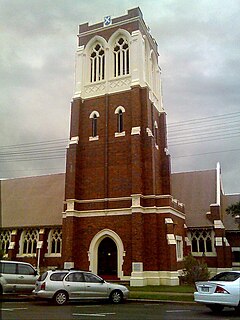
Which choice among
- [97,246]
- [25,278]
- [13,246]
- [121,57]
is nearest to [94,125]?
[121,57]

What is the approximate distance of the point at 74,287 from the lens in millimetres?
17078

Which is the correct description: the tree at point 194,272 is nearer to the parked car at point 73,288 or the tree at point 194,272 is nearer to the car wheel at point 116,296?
the parked car at point 73,288

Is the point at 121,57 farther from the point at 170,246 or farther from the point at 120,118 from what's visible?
the point at 170,246

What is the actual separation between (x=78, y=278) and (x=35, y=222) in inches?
890

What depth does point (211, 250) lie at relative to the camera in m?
36.5

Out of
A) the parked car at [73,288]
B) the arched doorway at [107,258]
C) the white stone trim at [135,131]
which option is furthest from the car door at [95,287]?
the white stone trim at [135,131]

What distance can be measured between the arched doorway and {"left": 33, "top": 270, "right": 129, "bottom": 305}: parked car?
492 inches

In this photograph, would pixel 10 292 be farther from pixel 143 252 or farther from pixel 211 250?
pixel 211 250

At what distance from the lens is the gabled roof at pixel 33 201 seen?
3941 cm

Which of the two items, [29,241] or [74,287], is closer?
[74,287]

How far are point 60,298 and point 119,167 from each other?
1621 cm

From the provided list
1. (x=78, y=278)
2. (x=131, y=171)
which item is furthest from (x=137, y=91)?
(x=78, y=278)

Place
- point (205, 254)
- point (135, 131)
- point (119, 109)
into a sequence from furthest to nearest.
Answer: point (205, 254) → point (119, 109) → point (135, 131)

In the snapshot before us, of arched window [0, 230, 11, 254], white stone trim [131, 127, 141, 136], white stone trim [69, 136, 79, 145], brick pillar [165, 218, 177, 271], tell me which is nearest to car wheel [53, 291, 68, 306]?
brick pillar [165, 218, 177, 271]
